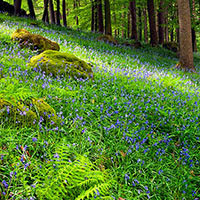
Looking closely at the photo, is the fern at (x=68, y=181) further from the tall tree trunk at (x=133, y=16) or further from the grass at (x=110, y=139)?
the tall tree trunk at (x=133, y=16)

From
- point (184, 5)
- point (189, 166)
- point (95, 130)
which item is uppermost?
point (184, 5)

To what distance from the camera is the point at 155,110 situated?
507 centimetres

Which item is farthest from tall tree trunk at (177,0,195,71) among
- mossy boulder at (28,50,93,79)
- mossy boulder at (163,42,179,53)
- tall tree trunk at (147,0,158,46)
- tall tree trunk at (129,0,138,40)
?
mossy boulder at (163,42,179,53)

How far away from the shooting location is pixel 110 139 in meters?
3.92

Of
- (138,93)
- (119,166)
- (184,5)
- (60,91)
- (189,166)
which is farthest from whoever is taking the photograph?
(184,5)

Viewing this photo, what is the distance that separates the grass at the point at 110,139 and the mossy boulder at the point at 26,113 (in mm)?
100

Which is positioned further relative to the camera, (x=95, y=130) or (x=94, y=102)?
(x=94, y=102)

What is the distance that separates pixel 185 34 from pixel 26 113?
9634 millimetres

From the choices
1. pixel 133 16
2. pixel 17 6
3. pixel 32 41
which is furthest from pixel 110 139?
pixel 133 16

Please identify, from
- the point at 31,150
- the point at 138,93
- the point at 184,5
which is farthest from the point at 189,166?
the point at 184,5

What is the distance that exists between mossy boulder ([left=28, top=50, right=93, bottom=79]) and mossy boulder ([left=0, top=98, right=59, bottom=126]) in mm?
1944

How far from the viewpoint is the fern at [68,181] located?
2.43 metres

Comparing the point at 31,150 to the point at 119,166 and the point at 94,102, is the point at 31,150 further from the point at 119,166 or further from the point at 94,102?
the point at 94,102

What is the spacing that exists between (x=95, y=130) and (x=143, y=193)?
4.68 ft
